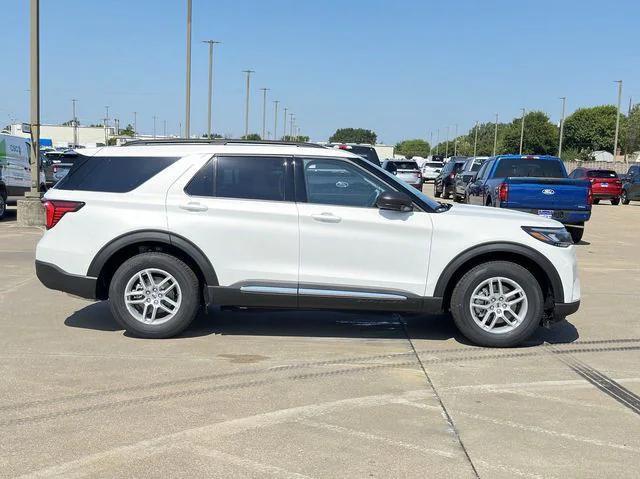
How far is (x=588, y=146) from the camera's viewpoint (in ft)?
352

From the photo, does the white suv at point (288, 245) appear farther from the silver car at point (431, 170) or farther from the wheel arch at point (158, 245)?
the silver car at point (431, 170)

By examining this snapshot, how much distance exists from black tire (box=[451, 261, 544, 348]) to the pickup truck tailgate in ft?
22.3

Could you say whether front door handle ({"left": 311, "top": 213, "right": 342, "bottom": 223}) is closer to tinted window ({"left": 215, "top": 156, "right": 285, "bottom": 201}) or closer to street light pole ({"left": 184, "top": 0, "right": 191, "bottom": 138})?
tinted window ({"left": 215, "top": 156, "right": 285, "bottom": 201})

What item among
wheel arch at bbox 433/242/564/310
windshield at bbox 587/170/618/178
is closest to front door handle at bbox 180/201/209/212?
wheel arch at bbox 433/242/564/310

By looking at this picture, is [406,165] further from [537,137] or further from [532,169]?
[537,137]

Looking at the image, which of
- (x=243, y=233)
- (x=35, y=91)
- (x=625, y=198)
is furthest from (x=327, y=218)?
(x=625, y=198)

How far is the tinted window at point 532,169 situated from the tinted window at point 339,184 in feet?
30.6

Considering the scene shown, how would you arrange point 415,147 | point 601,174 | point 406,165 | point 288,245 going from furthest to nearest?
point 415,147, point 601,174, point 406,165, point 288,245

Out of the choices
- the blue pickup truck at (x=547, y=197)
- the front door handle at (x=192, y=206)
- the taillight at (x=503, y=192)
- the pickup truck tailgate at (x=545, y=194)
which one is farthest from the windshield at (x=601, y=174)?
the front door handle at (x=192, y=206)

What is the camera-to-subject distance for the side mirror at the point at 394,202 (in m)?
6.13

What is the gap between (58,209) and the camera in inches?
254

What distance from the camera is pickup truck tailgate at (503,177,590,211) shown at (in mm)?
12773

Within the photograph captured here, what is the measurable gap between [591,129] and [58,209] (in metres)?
110

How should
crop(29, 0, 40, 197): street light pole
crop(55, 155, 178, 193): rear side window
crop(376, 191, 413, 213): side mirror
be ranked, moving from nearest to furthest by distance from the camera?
crop(376, 191, 413, 213): side mirror → crop(55, 155, 178, 193): rear side window → crop(29, 0, 40, 197): street light pole
